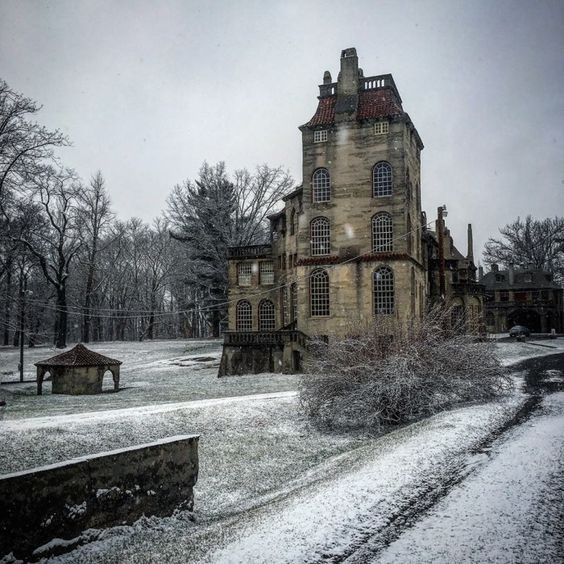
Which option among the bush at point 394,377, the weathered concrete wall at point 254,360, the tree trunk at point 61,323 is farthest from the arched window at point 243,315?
the bush at point 394,377

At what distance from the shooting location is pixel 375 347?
1659cm

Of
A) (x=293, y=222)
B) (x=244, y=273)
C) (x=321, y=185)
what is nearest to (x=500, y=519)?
(x=321, y=185)

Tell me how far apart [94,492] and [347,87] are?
Answer: 3382 cm

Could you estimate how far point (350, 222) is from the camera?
34.2 m

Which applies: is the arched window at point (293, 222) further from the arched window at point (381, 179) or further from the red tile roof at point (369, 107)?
the arched window at point (381, 179)

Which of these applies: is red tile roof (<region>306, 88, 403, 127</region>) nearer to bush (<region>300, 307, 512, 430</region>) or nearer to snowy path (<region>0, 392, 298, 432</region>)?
bush (<region>300, 307, 512, 430</region>)

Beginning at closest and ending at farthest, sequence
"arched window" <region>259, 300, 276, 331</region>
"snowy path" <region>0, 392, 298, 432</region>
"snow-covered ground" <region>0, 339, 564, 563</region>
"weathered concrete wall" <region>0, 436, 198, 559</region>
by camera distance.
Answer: "weathered concrete wall" <region>0, 436, 198, 559</region>
"snow-covered ground" <region>0, 339, 564, 563</region>
"snowy path" <region>0, 392, 298, 432</region>
"arched window" <region>259, 300, 276, 331</region>

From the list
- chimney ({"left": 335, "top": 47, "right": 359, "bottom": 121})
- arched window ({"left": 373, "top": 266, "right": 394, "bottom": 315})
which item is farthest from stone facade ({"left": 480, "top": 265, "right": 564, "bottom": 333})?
chimney ({"left": 335, "top": 47, "right": 359, "bottom": 121})

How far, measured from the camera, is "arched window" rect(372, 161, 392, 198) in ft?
112

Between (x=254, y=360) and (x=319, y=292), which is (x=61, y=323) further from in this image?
(x=319, y=292)

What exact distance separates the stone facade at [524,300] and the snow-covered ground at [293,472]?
5443 cm

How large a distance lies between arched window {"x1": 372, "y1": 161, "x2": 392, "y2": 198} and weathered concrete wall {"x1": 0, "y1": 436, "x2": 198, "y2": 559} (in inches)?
1089

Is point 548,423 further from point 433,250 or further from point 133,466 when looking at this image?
point 433,250

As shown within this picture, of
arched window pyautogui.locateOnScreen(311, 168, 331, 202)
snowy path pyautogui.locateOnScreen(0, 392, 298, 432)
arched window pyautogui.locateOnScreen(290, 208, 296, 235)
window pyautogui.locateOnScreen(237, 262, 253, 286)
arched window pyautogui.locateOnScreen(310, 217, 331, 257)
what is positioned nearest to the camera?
snowy path pyautogui.locateOnScreen(0, 392, 298, 432)
